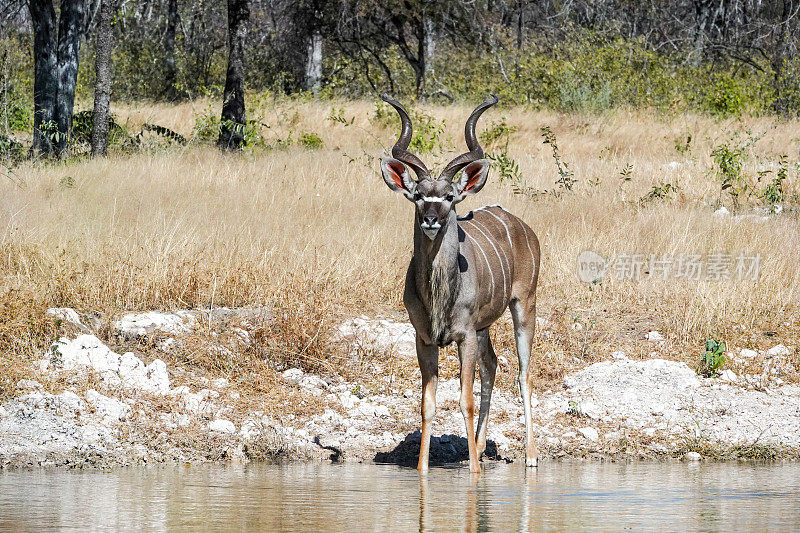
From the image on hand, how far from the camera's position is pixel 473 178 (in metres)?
6.46

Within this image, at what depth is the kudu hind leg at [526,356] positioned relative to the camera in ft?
22.9

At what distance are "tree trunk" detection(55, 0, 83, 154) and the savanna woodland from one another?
0.13 ft

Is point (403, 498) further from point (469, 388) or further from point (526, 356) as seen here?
point (526, 356)

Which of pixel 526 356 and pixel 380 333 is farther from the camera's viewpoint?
pixel 380 333

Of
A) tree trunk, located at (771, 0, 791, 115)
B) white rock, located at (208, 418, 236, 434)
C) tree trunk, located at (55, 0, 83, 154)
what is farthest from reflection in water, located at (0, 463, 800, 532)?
tree trunk, located at (771, 0, 791, 115)

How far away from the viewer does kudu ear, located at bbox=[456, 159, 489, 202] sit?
639 centimetres

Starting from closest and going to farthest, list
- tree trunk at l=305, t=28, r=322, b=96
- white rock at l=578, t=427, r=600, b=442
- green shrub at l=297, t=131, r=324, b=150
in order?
white rock at l=578, t=427, r=600, b=442
green shrub at l=297, t=131, r=324, b=150
tree trunk at l=305, t=28, r=322, b=96

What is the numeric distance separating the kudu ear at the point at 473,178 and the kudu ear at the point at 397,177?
0.29 m

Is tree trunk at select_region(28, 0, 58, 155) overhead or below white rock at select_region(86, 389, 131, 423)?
overhead

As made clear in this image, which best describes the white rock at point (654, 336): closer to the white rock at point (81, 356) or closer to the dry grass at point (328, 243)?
the dry grass at point (328, 243)

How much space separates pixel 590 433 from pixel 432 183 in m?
2.36

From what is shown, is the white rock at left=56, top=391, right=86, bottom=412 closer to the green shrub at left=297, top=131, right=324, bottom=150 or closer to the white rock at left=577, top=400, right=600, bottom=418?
the white rock at left=577, top=400, right=600, bottom=418

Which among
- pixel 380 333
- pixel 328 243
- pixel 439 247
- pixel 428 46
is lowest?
pixel 380 333

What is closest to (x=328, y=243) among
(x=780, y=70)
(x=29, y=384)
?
(x=29, y=384)
